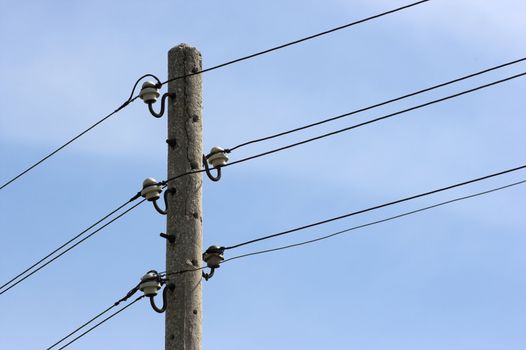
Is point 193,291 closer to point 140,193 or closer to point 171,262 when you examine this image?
point 171,262

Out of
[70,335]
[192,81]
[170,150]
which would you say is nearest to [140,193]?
[170,150]

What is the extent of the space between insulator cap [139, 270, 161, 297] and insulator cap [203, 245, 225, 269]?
1.47ft

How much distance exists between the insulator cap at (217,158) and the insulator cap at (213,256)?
2.50 feet

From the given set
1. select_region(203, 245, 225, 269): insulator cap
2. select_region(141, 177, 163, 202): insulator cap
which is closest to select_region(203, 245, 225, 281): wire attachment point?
select_region(203, 245, 225, 269): insulator cap

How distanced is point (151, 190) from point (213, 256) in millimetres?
846

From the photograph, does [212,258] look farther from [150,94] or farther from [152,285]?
[150,94]

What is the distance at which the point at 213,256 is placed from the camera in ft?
31.5

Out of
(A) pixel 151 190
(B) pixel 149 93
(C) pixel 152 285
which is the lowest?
(C) pixel 152 285

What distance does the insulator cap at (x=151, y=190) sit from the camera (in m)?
9.83

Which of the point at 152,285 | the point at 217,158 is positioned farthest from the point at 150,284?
the point at 217,158

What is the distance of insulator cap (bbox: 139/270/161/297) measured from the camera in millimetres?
9461

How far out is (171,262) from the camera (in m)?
9.43

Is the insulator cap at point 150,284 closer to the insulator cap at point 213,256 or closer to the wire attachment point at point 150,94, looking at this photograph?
the insulator cap at point 213,256

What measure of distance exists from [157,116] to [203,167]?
2.37 feet
